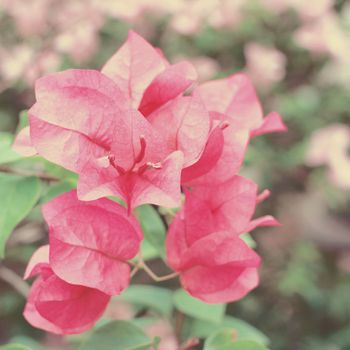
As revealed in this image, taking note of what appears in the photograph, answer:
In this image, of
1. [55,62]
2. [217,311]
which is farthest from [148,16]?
[217,311]

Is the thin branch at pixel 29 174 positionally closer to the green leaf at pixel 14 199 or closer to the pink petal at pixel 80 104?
the green leaf at pixel 14 199

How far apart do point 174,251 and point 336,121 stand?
1.03m

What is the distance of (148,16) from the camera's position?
1.29m

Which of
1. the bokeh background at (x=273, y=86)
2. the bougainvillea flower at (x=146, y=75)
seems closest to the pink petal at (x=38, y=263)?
the bougainvillea flower at (x=146, y=75)

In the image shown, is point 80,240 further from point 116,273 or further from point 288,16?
point 288,16

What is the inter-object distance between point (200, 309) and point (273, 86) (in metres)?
0.85

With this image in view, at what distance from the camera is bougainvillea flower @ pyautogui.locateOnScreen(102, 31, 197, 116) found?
1.24ft

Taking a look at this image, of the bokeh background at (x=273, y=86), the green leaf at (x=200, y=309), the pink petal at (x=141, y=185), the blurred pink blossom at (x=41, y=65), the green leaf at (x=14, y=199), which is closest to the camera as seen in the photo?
the pink petal at (x=141, y=185)

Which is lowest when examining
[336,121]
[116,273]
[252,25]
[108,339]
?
[336,121]

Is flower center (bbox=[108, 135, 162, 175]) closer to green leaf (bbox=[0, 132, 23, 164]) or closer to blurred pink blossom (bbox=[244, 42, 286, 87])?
green leaf (bbox=[0, 132, 23, 164])

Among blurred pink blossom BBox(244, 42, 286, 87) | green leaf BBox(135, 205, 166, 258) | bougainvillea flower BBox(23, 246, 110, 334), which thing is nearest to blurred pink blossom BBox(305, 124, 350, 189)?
blurred pink blossom BBox(244, 42, 286, 87)

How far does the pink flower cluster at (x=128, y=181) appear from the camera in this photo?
34 cm

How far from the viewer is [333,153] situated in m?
1.23

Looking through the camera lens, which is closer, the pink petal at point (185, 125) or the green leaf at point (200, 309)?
the pink petal at point (185, 125)
